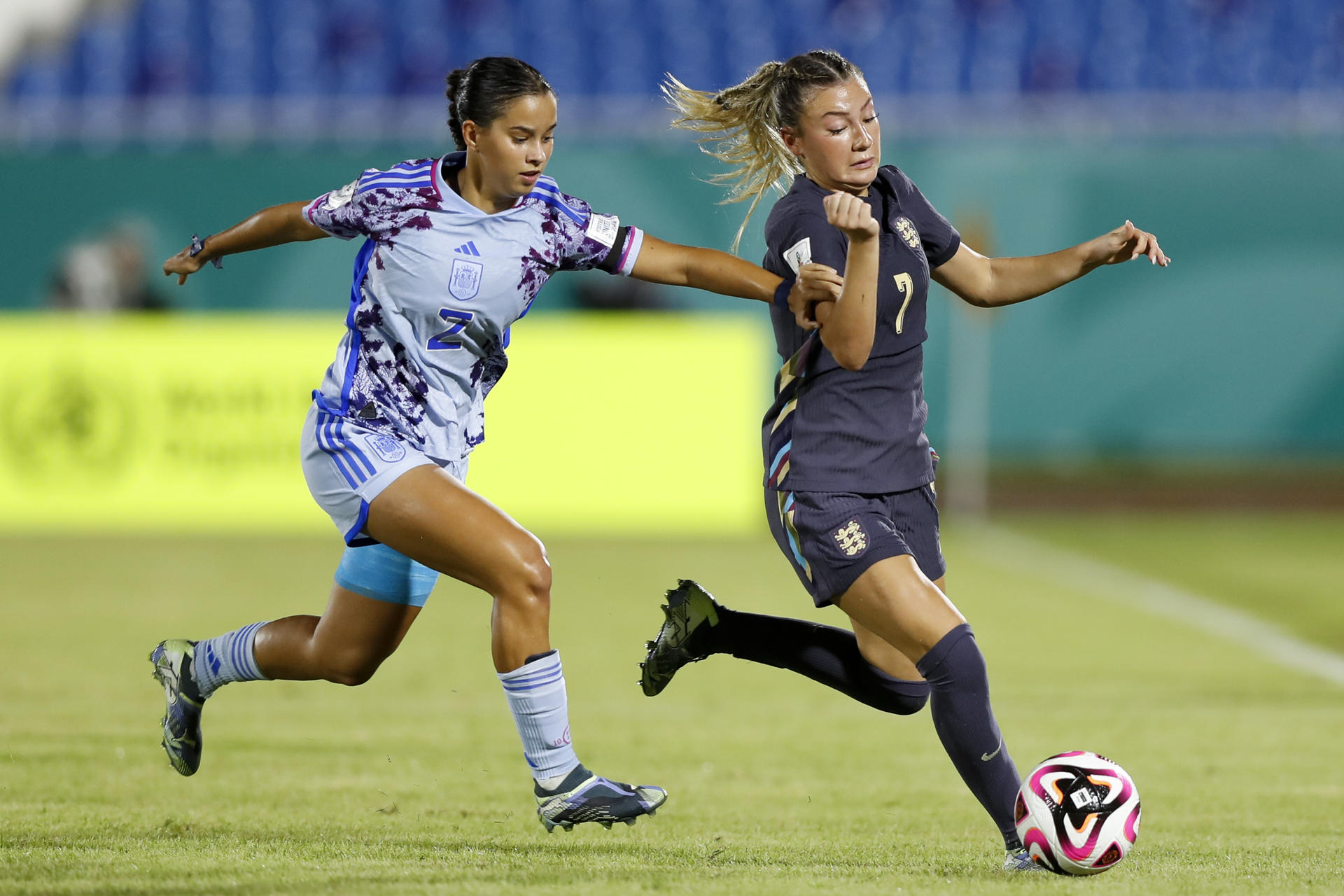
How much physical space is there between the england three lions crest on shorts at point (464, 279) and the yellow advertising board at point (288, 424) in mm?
9251

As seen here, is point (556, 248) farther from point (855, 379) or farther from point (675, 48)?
point (675, 48)

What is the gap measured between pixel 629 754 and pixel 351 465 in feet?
7.01

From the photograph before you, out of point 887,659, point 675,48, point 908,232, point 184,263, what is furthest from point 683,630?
point 675,48

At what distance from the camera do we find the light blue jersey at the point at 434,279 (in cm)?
476

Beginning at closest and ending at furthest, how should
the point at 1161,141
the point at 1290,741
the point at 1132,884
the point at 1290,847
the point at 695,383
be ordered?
the point at 1132,884 < the point at 1290,847 < the point at 1290,741 < the point at 695,383 < the point at 1161,141

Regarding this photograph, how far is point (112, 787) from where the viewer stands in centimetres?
557

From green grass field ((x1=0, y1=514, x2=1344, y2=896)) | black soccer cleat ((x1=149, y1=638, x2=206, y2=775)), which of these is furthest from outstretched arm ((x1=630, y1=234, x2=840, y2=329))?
black soccer cleat ((x1=149, y1=638, x2=206, y2=775))

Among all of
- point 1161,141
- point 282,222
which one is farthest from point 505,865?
point 1161,141

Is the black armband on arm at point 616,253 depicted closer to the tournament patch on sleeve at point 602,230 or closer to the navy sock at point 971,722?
the tournament patch on sleeve at point 602,230

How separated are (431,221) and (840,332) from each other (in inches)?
47.8

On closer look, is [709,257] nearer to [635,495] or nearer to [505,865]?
[505,865]

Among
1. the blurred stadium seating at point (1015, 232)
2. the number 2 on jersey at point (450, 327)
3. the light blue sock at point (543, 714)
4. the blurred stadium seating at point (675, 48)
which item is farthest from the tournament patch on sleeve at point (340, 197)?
the blurred stadium seating at point (675, 48)

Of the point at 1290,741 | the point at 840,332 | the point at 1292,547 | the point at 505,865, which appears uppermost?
the point at 840,332

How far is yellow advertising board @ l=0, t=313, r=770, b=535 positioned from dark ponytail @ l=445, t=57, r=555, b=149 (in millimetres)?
9239
